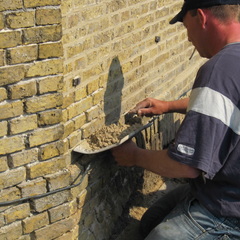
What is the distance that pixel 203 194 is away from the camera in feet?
10.2

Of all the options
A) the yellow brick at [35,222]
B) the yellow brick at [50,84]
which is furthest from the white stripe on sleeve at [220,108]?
the yellow brick at [35,222]

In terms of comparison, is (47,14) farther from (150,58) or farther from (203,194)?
(150,58)

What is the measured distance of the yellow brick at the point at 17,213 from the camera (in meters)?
3.09

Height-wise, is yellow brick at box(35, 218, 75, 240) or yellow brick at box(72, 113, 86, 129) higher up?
yellow brick at box(72, 113, 86, 129)

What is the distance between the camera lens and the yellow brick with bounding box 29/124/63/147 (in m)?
3.03

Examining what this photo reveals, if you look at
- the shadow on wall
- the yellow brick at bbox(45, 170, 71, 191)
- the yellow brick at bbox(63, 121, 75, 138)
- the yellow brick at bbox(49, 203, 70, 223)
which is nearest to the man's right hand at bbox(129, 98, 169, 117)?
the shadow on wall

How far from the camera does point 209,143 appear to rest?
8.80 ft

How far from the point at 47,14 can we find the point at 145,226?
1.98 meters

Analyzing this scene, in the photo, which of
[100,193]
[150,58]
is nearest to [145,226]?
[100,193]

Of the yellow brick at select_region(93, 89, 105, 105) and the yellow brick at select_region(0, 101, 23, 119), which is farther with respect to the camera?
the yellow brick at select_region(93, 89, 105, 105)

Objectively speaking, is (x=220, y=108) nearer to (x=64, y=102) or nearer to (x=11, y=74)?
(x=64, y=102)

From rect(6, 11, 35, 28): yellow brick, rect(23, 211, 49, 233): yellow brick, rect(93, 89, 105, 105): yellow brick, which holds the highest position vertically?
rect(6, 11, 35, 28): yellow brick

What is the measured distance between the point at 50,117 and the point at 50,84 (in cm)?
21

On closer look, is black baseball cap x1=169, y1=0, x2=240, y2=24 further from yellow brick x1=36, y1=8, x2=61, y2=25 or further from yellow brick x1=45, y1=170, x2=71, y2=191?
yellow brick x1=45, y1=170, x2=71, y2=191
